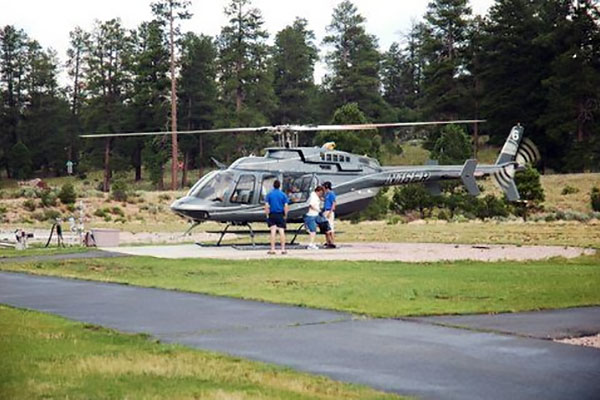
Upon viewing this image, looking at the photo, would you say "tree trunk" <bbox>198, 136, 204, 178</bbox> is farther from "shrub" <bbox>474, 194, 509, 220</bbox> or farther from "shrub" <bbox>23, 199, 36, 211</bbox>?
"shrub" <bbox>474, 194, 509, 220</bbox>

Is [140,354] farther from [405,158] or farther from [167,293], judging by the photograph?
[405,158]

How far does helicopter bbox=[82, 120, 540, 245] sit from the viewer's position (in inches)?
896

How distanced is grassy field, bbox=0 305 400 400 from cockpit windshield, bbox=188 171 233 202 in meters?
13.9

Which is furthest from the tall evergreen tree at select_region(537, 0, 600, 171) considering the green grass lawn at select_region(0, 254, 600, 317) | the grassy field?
the grassy field

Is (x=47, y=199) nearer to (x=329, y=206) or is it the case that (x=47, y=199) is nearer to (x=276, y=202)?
(x=329, y=206)

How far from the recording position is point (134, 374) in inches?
278

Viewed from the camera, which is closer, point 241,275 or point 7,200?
point 241,275

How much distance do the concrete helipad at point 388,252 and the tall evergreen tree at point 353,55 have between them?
365cm

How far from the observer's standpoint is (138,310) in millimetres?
11086

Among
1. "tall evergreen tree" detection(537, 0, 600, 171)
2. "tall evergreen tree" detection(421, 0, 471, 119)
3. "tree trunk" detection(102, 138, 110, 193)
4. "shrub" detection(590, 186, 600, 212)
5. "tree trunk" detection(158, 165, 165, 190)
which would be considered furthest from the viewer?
"tree trunk" detection(102, 138, 110, 193)

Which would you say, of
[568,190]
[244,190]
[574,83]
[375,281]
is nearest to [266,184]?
[244,190]

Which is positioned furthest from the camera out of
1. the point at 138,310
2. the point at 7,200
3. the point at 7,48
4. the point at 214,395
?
the point at 7,200

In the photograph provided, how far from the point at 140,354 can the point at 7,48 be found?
8216 mm

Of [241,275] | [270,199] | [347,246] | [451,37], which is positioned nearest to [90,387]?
[241,275]
